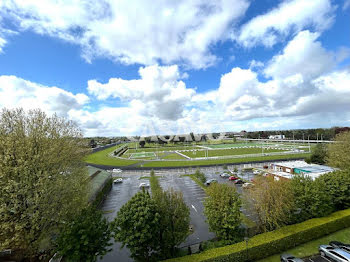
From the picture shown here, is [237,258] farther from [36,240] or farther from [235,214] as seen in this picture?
[36,240]

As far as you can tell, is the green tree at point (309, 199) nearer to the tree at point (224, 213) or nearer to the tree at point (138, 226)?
the tree at point (224, 213)

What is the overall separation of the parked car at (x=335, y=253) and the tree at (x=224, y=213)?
7.26 m

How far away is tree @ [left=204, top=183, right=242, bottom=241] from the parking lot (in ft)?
12.6

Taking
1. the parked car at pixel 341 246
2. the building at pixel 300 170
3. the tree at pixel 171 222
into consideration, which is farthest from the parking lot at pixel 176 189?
the building at pixel 300 170

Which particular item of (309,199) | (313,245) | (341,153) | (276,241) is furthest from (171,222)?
(341,153)

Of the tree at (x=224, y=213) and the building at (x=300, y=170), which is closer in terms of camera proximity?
the tree at (x=224, y=213)

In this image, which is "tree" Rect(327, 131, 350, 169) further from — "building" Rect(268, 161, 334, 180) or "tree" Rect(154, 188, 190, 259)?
"tree" Rect(154, 188, 190, 259)

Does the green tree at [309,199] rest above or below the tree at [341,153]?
below

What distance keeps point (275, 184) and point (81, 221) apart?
1850 centimetres

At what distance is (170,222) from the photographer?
1407 centimetres

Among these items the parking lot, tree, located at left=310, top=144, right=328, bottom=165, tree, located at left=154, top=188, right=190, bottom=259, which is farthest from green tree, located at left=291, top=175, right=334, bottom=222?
tree, located at left=310, top=144, right=328, bottom=165

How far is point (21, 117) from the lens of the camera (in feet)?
46.5

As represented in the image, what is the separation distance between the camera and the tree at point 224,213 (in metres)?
14.6

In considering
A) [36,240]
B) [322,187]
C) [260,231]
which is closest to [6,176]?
[36,240]
